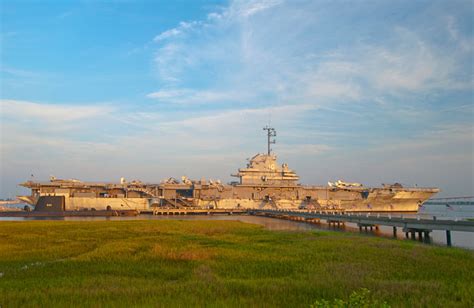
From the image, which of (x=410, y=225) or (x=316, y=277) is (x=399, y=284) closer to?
(x=316, y=277)

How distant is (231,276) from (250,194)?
203ft

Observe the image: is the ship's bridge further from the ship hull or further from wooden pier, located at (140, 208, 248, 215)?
wooden pier, located at (140, 208, 248, 215)

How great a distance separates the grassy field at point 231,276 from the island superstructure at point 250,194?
48.7 meters

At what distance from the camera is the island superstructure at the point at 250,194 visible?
67750mm

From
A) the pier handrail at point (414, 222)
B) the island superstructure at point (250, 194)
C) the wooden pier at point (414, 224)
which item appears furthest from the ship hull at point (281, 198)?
the pier handrail at point (414, 222)

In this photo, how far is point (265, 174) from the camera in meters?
75.2

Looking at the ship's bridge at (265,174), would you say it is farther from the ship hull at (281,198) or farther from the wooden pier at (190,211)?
the wooden pier at (190,211)

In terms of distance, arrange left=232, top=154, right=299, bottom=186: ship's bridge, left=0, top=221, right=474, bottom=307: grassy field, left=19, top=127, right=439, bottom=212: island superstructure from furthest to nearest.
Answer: left=232, top=154, right=299, bottom=186: ship's bridge
left=19, top=127, right=439, bottom=212: island superstructure
left=0, top=221, right=474, bottom=307: grassy field

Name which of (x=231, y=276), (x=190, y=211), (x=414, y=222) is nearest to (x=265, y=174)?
(x=190, y=211)

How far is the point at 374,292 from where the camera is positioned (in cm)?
1043

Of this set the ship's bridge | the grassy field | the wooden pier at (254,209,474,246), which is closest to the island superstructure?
the ship's bridge

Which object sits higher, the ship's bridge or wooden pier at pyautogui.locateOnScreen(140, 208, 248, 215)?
the ship's bridge

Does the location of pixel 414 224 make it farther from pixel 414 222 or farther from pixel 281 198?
pixel 281 198

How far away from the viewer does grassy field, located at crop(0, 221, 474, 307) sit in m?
9.87
